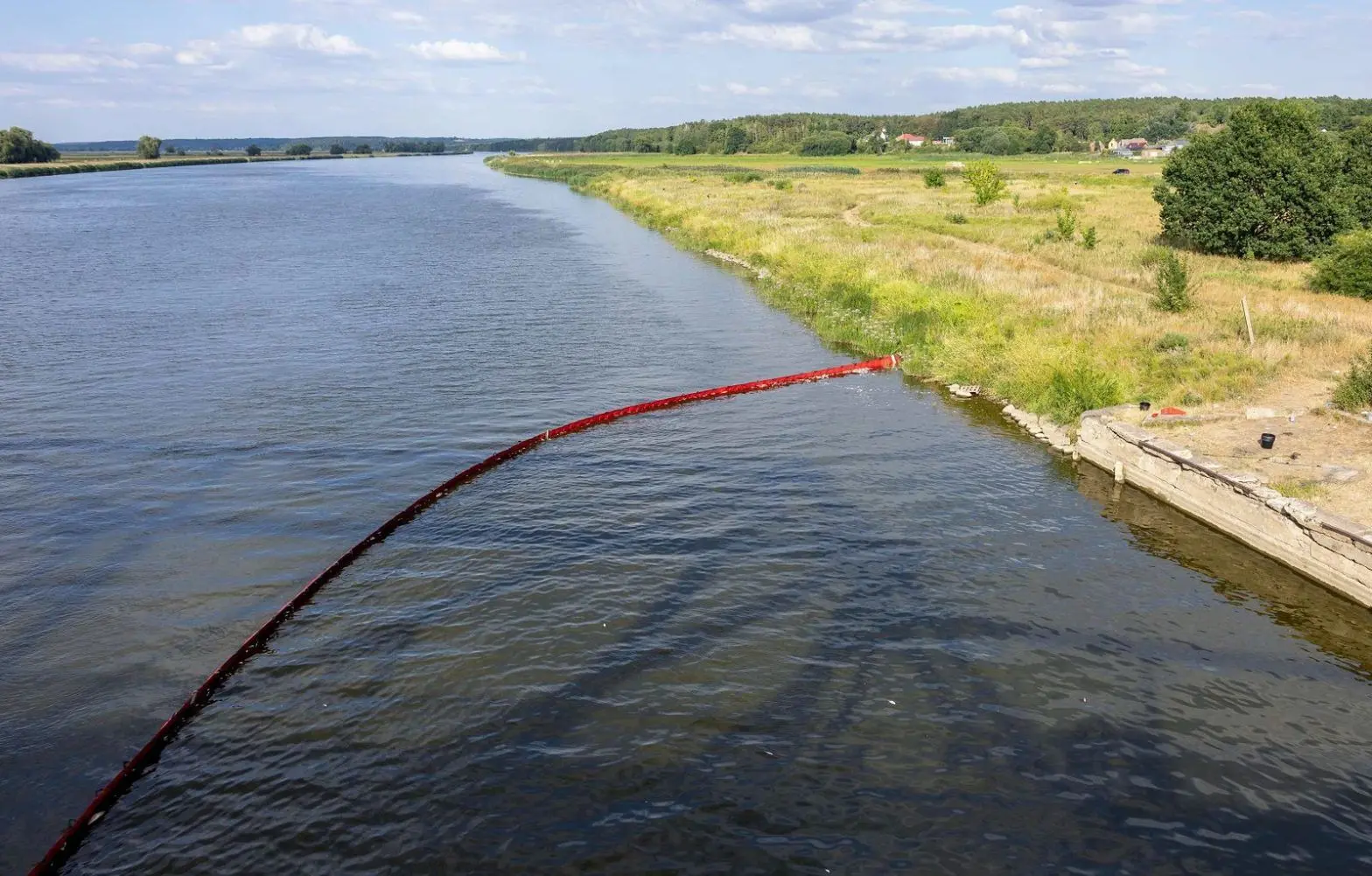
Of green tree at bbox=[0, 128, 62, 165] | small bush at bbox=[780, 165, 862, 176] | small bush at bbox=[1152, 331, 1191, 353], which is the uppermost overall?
green tree at bbox=[0, 128, 62, 165]

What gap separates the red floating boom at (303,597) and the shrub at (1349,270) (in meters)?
21.6

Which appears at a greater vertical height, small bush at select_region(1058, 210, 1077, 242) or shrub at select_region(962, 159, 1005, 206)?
shrub at select_region(962, 159, 1005, 206)

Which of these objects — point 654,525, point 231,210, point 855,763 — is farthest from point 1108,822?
point 231,210

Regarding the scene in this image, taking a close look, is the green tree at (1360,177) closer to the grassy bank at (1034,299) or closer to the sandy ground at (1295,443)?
the grassy bank at (1034,299)

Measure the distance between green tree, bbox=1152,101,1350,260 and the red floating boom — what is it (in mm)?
28592

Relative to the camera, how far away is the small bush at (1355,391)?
2277 cm

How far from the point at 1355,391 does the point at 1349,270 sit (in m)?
17.4

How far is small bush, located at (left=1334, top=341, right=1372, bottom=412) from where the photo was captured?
22766 mm

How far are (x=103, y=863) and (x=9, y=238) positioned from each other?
258ft

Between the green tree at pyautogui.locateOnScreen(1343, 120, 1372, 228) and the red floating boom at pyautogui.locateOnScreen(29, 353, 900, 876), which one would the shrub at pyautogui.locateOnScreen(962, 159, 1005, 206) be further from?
the red floating boom at pyautogui.locateOnScreen(29, 353, 900, 876)

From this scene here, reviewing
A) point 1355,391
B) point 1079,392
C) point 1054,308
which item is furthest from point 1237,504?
point 1054,308

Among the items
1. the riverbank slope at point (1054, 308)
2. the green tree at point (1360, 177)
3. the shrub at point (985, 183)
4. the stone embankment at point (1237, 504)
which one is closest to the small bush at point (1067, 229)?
the riverbank slope at point (1054, 308)

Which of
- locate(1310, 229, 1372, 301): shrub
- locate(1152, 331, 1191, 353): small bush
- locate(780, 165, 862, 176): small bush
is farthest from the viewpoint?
locate(780, 165, 862, 176): small bush

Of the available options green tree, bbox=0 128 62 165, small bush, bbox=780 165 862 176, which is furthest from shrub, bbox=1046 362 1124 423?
green tree, bbox=0 128 62 165
